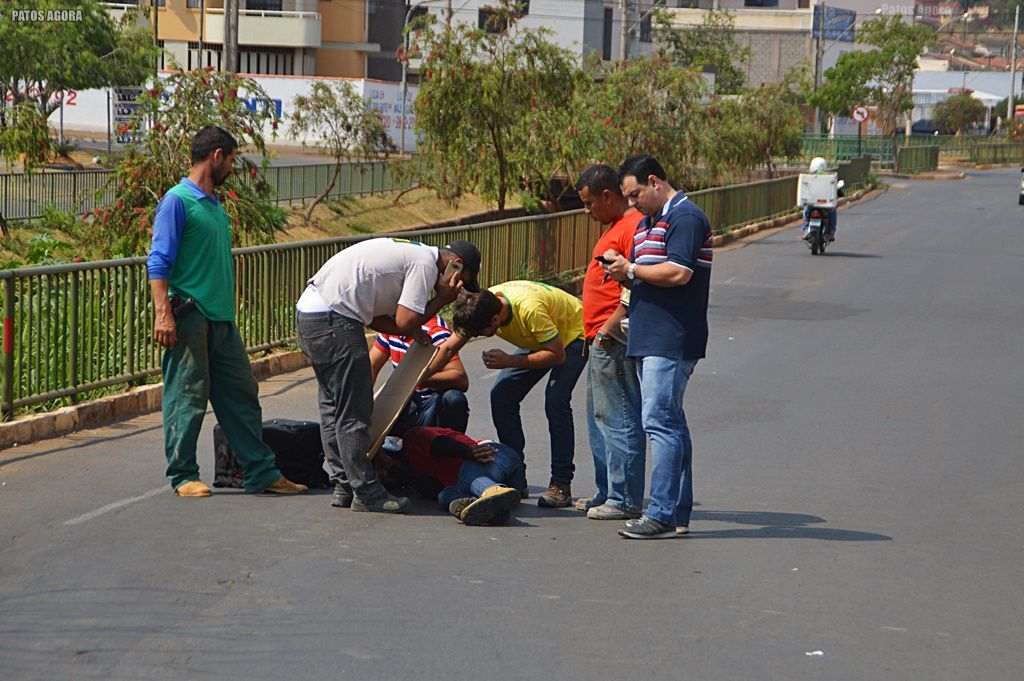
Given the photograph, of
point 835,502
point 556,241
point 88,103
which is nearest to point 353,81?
point 88,103

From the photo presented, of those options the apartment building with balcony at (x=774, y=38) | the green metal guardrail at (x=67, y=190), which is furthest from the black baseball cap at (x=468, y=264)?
the apartment building with balcony at (x=774, y=38)

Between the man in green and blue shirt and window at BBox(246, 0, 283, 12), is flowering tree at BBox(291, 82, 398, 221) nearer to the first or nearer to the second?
the man in green and blue shirt

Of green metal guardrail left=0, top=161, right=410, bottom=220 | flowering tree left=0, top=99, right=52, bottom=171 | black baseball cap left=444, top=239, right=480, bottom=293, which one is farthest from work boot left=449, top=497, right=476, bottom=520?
flowering tree left=0, top=99, right=52, bottom=171

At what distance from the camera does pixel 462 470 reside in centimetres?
752

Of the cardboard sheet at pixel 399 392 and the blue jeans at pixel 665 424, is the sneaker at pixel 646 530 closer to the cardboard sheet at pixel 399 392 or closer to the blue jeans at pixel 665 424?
the blue jeans at pixel 665 424

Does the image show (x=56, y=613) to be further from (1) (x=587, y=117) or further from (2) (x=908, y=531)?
(1) (x=587, y=117)

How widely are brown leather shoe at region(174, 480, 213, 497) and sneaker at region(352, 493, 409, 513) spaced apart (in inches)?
34.2

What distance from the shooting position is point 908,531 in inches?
291

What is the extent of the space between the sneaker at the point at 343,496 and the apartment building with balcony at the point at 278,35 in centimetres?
6168

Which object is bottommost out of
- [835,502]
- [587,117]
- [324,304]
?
[835,502]

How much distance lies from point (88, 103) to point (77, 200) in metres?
37.1

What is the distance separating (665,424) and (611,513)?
2.41 ft

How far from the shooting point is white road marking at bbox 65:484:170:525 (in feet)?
23.7

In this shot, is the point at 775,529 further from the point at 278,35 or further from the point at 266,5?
the point at 266,5
